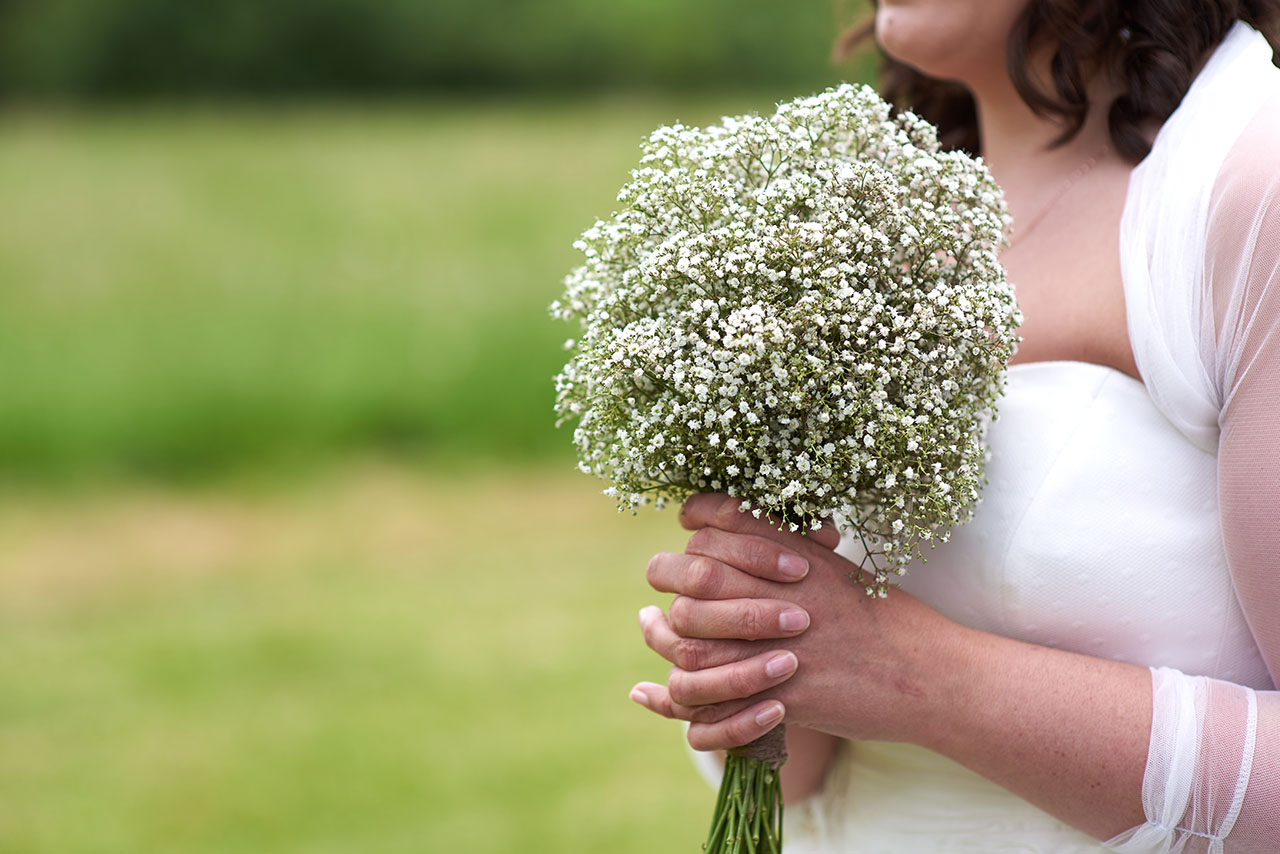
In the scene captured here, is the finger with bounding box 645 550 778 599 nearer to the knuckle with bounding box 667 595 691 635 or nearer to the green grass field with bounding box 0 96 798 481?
the knuckle with bounding box 667 595 691 635

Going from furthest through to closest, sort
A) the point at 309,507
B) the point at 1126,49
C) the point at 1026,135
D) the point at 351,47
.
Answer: the point at 351,47
the point at 309,507
the point at 1026,135
the point at 1126,49

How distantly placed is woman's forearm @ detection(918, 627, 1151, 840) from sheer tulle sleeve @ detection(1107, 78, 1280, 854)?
0.04m

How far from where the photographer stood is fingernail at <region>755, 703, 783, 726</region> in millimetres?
1805

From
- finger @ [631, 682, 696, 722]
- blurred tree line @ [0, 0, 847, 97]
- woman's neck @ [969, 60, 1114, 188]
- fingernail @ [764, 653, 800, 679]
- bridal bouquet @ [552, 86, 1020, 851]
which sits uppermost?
blurred tree line @ [0, 0, 847, 97]

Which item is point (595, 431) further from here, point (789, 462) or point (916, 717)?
point (916, 717)

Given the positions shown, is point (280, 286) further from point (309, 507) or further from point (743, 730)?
point (743, 730)

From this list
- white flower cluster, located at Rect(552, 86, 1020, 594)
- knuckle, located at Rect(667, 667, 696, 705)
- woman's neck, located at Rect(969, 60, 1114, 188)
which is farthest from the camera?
woman's neck, located at Rect(969, 60, 1114, 188)

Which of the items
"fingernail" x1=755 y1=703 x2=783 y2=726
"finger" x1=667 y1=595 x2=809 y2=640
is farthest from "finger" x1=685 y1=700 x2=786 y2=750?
"finger" x1=667 y1=595 x2=809 y2=640

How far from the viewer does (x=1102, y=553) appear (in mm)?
1913

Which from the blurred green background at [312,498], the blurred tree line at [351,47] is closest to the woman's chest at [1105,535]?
the blurred green background at [312,498]

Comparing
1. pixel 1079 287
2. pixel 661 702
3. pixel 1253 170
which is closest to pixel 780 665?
pixel 661 702

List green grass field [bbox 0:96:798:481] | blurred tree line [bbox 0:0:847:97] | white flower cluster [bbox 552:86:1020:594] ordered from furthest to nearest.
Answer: blurred tree line [bbox 0:0:847:97]
green grass field [bbox 0:96:798:481]
white flower cluster [bbox 552:86:1020:594]

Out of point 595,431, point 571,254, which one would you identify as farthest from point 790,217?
point 571,254

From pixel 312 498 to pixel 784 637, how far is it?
8002mm
